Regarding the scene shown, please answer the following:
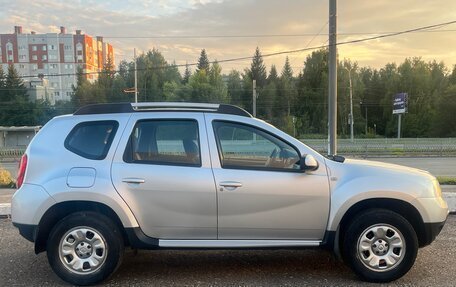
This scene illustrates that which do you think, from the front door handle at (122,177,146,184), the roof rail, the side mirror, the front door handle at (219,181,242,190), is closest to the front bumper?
the side mirror

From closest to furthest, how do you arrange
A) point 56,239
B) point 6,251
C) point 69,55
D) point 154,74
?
point 56,239, point 6,251, point 154,74, point 69,55

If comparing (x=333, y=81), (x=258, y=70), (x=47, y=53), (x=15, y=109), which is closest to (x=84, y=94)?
(x=15, y=109)

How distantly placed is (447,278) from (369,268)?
91 centimetres

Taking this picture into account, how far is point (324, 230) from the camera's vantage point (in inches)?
177

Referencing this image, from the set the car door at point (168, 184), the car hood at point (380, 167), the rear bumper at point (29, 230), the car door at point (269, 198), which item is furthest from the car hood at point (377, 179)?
the rear bumper at point (29, 230)

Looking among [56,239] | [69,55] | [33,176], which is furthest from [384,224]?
[69,55]

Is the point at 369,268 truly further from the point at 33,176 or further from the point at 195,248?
the point at 33,176

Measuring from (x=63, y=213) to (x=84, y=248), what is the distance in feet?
1.42

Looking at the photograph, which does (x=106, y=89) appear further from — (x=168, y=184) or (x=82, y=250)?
(x=168, y=184)

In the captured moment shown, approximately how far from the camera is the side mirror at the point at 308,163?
14.4 ft

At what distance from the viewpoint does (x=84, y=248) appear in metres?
4.44

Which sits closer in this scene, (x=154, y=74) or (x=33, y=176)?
(x=33, y=176)

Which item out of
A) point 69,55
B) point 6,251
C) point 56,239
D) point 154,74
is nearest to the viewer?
point 56,239

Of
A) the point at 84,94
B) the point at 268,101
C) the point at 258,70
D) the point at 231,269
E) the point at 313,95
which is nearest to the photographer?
the point at 231,269
